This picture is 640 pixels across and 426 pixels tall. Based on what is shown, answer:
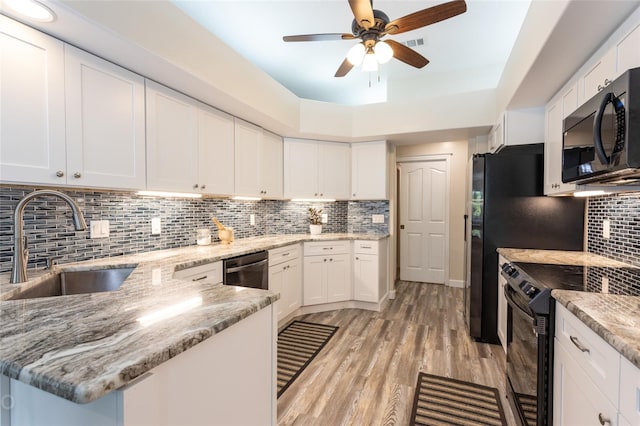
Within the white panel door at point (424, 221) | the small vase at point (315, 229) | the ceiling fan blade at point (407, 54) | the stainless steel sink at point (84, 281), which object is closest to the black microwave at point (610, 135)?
the ceiling fan blade at point (407, 54)

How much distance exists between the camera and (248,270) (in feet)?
8.47

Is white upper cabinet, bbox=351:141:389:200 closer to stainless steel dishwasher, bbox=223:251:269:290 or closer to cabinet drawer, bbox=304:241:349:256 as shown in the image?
cabinet drawer, bbox=304:241:349:256

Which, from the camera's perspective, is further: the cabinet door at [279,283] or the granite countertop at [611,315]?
the cabinet door at [279,283]

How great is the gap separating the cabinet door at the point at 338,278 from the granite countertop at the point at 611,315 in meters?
2.49

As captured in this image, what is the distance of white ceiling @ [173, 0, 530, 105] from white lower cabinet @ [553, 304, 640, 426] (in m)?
2.61

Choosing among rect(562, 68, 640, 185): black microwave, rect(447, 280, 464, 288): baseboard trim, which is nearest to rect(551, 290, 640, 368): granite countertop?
rect(562, 68, 640, 185): black microwave

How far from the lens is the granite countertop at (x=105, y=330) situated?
59 centimetres

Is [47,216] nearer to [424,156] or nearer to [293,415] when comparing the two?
[293,415]

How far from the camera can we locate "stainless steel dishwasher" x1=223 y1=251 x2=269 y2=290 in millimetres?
2384

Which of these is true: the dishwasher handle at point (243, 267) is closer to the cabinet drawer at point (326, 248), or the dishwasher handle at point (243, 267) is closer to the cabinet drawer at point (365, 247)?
the cabinet drawer at point (326, 248)

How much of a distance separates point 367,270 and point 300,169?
153 centimetres

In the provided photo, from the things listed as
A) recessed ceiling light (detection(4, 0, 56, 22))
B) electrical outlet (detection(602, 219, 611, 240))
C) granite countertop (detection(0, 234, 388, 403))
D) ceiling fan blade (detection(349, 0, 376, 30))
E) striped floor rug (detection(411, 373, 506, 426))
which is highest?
ceiling fan blade (detection(349, 0, 376, 30))

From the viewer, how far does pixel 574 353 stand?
1183 millimetres

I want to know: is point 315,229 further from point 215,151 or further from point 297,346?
point 215,151
